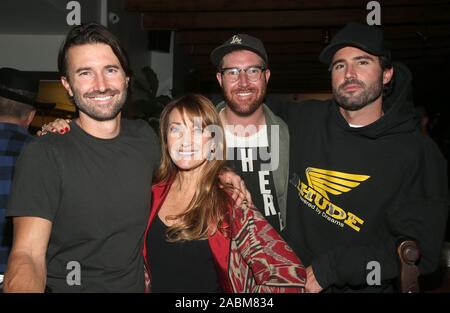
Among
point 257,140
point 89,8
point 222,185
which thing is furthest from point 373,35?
point 89,8

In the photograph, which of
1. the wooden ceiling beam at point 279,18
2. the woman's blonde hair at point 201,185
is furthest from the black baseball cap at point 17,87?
the wooden ceiling beam at point 279,18

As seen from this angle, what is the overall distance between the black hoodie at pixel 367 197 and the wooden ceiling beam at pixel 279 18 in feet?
11.4

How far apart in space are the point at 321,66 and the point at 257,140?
6.98 m

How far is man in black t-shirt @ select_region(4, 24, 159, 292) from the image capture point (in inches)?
67.9

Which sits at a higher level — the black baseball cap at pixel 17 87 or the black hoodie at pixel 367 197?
the black baseball cap at pixel 17 87

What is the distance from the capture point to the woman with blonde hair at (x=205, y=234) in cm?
188

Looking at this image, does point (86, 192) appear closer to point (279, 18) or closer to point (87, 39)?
point (87, 39)

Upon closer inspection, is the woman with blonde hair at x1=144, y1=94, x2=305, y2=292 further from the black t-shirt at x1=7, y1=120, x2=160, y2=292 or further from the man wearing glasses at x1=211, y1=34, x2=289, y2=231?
the man wearing glasses at x1=211, y1=34, x2=289, y2=231

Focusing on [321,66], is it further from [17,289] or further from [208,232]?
[17,289]

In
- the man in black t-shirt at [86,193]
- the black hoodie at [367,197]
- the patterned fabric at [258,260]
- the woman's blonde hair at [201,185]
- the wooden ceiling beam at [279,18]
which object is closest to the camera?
the man in black t-shirt at [86,193]

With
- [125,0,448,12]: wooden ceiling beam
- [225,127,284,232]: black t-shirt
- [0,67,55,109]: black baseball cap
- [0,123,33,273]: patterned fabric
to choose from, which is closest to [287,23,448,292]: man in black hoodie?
[225,127,284,232]: black t-shirt

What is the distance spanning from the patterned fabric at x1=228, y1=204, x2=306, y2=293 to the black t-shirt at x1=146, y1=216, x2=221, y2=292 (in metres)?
0.11

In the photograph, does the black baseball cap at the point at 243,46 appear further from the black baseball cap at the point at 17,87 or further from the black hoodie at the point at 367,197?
the black baseball cap at the point at 17,87

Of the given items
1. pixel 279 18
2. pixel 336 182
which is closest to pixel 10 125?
pixel 336 182
